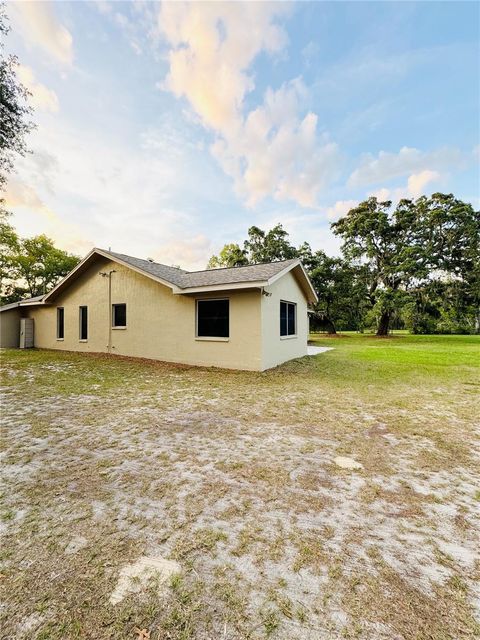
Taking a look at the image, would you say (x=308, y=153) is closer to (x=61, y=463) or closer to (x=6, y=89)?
(x=6, y=89)

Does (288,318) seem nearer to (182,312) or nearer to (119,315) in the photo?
(182,312)

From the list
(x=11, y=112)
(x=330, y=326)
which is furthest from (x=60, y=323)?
(x=330, y=326)

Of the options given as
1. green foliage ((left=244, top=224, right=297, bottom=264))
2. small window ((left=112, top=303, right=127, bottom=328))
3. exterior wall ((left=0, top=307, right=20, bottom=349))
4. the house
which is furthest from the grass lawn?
green foliage ((left=244, top=224, right=297, bottom=264))

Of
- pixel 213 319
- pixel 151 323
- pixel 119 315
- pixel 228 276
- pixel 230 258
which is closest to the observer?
pixel 213 319

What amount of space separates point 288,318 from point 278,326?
1281 mm

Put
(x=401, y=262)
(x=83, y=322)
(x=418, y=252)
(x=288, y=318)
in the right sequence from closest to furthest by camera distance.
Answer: (x=288, y=318)
(x=83, y=322)
(x=418, y=252)
(x=401, y=262)

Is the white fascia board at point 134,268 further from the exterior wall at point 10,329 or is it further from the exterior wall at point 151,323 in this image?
the exterior wall at point 10,329

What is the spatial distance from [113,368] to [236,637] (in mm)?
8709

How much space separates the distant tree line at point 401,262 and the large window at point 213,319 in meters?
16.3

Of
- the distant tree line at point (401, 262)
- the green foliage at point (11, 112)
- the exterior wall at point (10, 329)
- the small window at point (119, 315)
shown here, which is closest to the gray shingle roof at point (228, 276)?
the small window at point (119, 315)

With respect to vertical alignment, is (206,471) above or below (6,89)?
below

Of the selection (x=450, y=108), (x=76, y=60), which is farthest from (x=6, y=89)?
(x=450, y=108)

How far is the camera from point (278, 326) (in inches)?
383

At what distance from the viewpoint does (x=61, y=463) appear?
302cm
